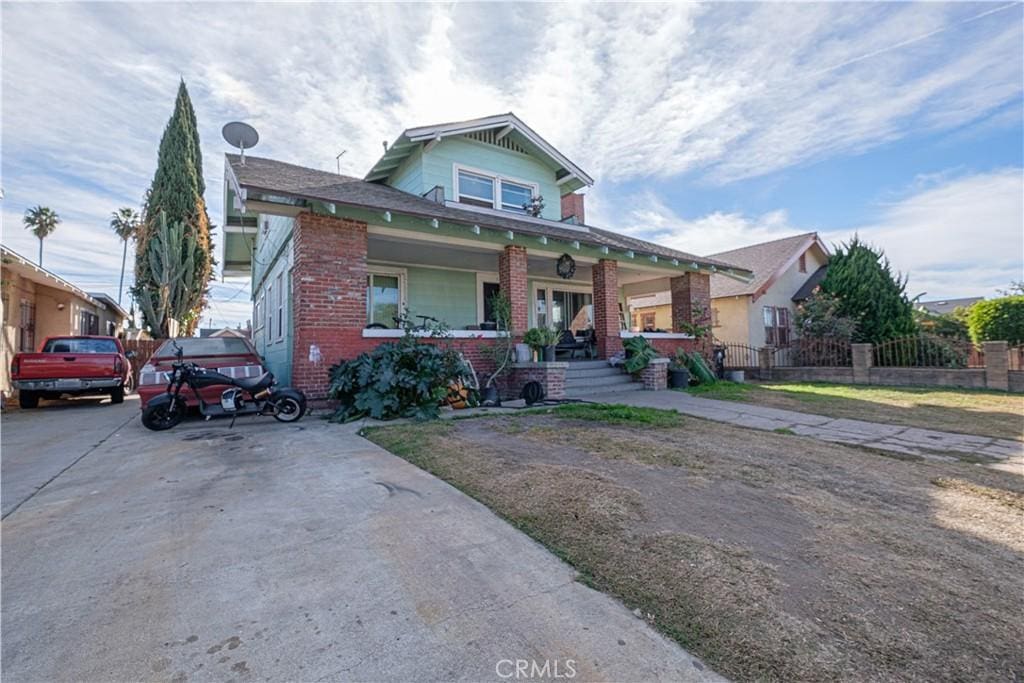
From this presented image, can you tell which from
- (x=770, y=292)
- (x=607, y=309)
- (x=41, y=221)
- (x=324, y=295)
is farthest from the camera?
(x=41, y=221)

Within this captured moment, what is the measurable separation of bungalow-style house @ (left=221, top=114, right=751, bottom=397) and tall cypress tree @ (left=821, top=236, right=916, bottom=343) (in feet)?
22.5

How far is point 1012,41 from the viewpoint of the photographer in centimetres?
708

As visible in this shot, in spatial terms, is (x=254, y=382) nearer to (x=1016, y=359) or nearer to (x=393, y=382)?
(x=393, y=382)

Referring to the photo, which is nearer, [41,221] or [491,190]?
[491,190]

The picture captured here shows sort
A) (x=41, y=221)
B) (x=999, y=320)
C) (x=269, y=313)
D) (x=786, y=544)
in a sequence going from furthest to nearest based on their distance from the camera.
Result: (x=41, y=221) < (x=999, y=320) < (x=269, y=313) < (x=786, y=544)

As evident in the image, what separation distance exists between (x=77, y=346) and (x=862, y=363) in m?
20.8

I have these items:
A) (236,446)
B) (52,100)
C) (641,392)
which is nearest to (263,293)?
(52,100)

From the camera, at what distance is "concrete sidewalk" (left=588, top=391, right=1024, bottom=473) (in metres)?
4.92

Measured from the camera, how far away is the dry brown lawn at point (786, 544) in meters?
1.63

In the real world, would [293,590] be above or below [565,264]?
below

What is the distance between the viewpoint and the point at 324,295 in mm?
7469

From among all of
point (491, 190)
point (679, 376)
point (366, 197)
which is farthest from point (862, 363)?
point (366, 197)

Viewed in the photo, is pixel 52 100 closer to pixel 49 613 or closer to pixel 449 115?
pixel 449 115

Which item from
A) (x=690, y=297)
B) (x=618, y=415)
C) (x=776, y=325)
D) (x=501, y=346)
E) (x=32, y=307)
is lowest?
(x=618, y=415)
